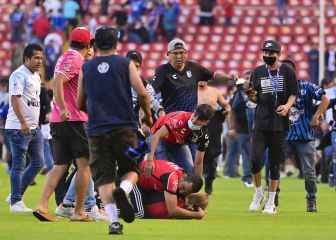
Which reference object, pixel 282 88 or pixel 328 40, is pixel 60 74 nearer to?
pixel 282 88

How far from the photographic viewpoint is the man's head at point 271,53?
52.1 ft

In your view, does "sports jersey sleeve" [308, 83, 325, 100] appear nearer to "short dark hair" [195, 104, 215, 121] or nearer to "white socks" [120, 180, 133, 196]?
"short dark hair" [195, 104, 215, 121]

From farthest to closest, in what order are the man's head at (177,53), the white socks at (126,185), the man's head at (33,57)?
the man's head at (177,53)
the man's head at (33,57)
the white socks at (126,185)

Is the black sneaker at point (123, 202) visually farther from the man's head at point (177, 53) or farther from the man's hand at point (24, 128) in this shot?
the man's head at point (177, 53)

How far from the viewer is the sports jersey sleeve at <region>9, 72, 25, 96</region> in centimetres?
1525

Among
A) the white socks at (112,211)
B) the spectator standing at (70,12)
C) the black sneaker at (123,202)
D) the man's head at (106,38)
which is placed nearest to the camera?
the black sneaker at (123,202)

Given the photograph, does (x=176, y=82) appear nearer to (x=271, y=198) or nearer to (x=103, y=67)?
(x=271, y=198)

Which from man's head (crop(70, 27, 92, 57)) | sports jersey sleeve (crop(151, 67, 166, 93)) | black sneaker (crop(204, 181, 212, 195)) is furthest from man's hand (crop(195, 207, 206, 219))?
black sneaker (crop(204, 181, 212, 195))

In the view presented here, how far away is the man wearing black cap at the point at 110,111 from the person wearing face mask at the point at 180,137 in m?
1.71

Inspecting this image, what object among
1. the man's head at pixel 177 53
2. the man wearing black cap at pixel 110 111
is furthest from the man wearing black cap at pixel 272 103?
the man wearing black cap at pixel 110 111

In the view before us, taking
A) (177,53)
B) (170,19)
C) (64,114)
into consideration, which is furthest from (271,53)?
(170,19)

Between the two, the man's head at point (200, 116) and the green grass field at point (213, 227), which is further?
the man's head at point (200, 116)

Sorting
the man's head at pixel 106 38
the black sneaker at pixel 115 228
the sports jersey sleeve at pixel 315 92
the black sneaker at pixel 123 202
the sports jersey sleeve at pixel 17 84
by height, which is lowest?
the black sneaker at pixel 115 228

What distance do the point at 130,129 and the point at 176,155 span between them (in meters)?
3.39
